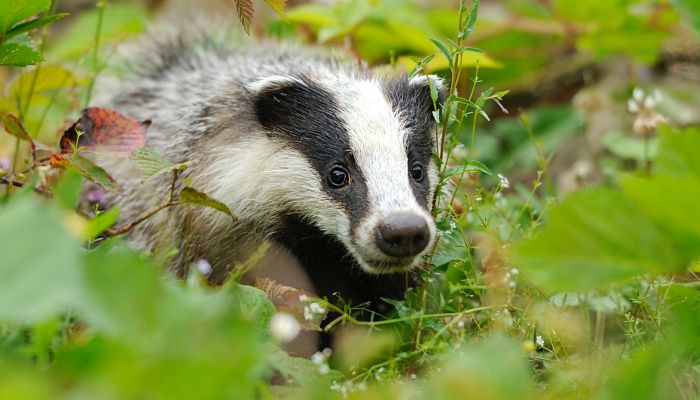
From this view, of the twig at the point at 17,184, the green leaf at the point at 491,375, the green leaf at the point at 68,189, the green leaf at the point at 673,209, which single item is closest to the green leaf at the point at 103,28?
the twig at the point at 17,184

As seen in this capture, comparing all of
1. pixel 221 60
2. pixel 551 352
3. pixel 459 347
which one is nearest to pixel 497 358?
pixel 459 347

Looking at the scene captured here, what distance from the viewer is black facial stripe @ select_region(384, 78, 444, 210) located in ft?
11.8

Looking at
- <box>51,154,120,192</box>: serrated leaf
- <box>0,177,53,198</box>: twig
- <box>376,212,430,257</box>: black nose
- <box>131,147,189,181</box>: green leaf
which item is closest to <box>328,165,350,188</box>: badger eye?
<box>376,212,430,257</box>: black nose

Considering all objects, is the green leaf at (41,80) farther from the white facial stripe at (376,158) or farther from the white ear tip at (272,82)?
the white facial stripe at (376,158)

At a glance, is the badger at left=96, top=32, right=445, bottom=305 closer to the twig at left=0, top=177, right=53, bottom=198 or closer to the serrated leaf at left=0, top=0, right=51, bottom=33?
the twig at left=0, top=177, right=53, bottom=198

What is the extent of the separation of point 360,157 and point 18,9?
133 cm

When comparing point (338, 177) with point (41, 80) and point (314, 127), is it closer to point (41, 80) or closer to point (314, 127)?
point (314, 127)

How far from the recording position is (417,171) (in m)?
3.60

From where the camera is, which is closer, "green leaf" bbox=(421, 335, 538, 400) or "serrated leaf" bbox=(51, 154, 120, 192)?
"green leaf" bbox=(421, 335, 538, 400)

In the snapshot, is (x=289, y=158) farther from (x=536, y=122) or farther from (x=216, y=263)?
(x=536, y=122)

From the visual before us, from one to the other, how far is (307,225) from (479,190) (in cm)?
73

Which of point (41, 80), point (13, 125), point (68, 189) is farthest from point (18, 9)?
point (41, 80)

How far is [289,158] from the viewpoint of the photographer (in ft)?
11.9

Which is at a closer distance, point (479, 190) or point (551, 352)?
point (551, 352)
